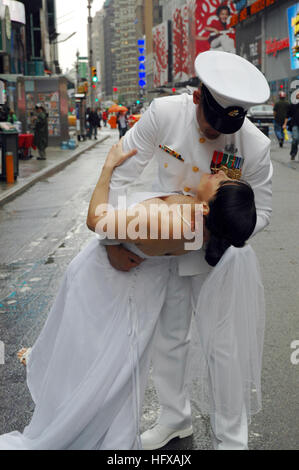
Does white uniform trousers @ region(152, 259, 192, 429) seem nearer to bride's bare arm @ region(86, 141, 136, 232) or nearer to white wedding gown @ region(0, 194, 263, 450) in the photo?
white wedding gown @ region(0, 194, 263, 450)

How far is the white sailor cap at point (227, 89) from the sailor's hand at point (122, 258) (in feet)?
2.14

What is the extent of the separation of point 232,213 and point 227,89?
20.5 inches

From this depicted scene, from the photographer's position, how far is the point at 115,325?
267 cm

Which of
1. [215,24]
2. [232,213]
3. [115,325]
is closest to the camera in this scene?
[232,213]

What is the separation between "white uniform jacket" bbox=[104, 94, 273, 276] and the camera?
275 cm

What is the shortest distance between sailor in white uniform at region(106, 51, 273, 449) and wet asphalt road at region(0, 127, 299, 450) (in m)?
0.66

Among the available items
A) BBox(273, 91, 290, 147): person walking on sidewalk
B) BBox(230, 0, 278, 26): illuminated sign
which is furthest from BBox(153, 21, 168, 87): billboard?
BBox(273, 91, 290, 147): person walking on sidewalk

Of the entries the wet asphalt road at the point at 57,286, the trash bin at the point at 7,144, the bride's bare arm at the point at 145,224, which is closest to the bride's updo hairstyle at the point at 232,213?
the bride's bare arm at the point at 145,224

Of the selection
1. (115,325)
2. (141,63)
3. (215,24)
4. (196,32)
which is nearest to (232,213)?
(115,325)

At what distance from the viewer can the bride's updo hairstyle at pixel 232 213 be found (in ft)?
8.02

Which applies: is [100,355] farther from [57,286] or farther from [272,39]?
[272,39]
